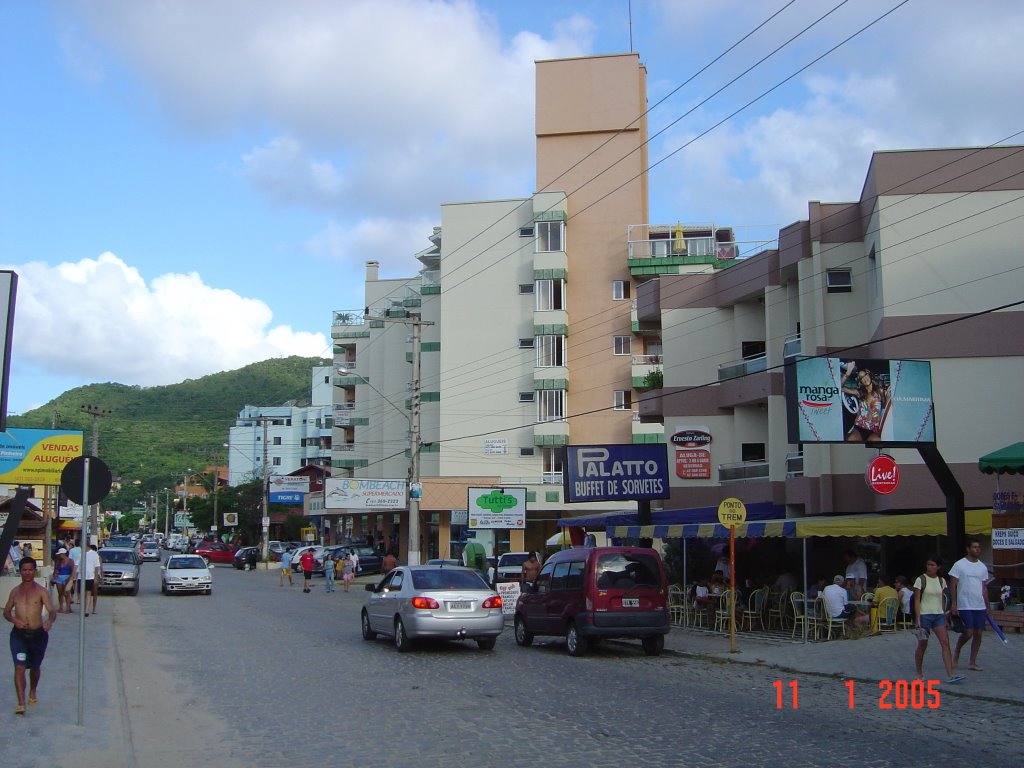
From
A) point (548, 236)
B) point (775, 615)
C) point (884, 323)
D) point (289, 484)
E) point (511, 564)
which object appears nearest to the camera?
point (775, 615)

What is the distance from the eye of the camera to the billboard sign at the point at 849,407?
2139cm

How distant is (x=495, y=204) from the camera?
6216cm

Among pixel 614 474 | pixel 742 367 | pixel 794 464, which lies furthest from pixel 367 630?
pixel 742 367

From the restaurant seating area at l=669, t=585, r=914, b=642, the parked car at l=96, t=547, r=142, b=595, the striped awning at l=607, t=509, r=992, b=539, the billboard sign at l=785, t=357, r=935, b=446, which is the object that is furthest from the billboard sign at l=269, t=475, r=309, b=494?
the billboard sign at l=785, t=357, r=935, b=446

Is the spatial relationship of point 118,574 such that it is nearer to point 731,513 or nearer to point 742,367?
point 742,367

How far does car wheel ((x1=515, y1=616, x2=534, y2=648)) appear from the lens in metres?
20.9

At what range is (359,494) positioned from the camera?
45562 millimetres

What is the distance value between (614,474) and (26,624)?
→ 64.1ft

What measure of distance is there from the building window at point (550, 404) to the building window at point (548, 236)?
814 centimetres

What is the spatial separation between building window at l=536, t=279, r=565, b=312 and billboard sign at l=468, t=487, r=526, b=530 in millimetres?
28840

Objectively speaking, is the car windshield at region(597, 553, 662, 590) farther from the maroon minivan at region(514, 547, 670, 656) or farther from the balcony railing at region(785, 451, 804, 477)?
the balcony railing at region(785, 451, 804, 477)

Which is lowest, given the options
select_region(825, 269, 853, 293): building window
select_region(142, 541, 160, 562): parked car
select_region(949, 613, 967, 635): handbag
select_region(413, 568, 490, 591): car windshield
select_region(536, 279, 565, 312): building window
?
select_region(142, 541, 160, 562): parked car

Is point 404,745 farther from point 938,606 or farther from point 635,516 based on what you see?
point 635,516

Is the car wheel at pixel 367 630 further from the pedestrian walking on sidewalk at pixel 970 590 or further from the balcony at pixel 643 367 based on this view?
the balcony at pixel 643 367
